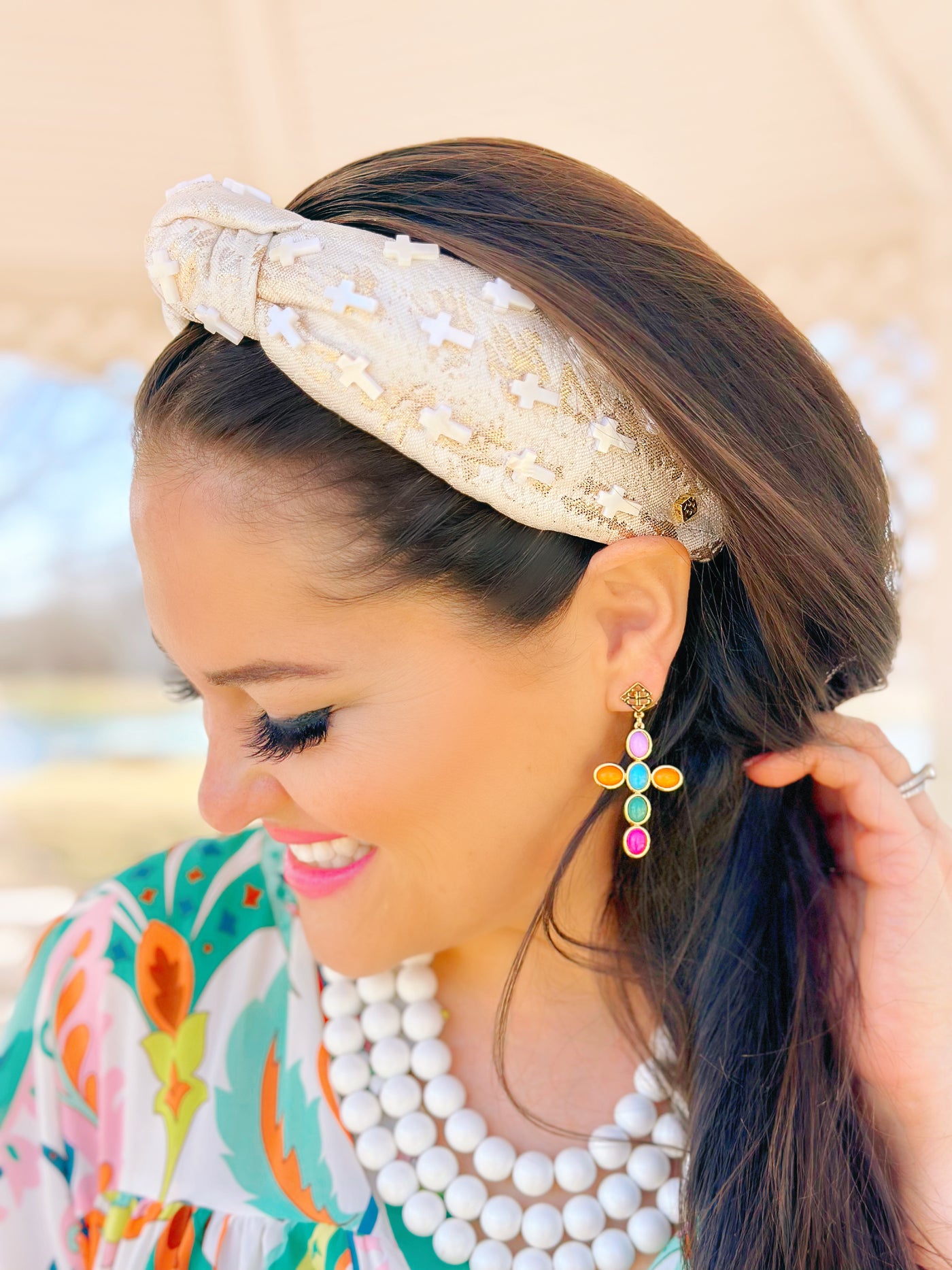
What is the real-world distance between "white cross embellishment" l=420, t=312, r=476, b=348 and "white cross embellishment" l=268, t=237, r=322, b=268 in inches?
4.7

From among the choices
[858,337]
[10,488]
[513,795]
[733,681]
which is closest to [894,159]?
[858,337]

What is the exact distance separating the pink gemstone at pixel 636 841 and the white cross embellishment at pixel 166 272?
0.69 metres

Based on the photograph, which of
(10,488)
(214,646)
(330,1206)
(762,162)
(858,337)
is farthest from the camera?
(10,488)

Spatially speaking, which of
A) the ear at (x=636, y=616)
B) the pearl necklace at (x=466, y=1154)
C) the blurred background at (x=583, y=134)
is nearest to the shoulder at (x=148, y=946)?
the pearl necklace at (x=466, y=1154)

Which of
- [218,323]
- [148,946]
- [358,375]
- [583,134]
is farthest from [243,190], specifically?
[583,134]

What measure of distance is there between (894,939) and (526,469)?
67 cm

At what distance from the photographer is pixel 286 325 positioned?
0.95 metres

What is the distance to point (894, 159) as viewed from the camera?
3316 millimetres

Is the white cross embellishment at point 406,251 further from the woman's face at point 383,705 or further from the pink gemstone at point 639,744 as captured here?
the pink gemstone at point 639,744

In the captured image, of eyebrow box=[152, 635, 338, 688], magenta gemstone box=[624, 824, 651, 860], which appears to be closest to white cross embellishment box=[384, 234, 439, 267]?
eyebrow box=[152, 635, 338, 688]

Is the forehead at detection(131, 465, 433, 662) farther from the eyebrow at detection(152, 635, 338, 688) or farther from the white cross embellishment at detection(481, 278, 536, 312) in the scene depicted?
the white cross embellishment at detection(481, 278, 536, 312)

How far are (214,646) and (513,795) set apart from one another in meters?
0.32

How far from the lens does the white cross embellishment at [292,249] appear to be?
37.7 inches

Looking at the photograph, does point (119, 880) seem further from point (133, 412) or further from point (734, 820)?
point (734, 820)
